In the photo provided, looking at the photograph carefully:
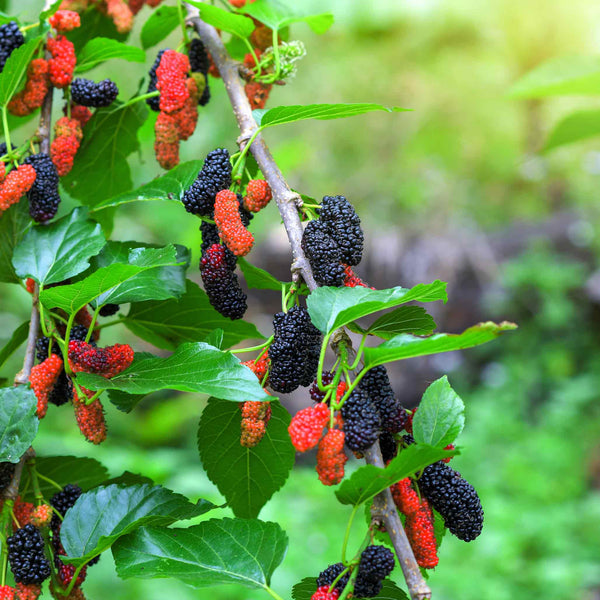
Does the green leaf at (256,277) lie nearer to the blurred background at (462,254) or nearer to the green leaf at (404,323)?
the green leaf at (404,323)

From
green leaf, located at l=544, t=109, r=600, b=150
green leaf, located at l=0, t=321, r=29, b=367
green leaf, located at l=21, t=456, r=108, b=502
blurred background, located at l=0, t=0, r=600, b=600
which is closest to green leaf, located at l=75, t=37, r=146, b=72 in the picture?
green leaf, located at l=0, t=321, r=29, b=367

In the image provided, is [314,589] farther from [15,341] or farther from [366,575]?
[15,341]

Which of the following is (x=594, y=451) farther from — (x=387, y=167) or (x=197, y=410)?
(x=387, y=167)

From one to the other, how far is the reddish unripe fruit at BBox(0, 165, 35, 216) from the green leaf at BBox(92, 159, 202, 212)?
Result: 6 cm

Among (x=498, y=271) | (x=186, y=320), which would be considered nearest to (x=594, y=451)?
(x=498, y=271)

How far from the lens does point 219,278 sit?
500 mm

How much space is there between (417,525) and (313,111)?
286 millimetres

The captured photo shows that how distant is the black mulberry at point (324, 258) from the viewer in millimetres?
438

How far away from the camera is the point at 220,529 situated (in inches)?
17.9

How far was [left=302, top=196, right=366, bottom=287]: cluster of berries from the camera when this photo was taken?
1.44 ft

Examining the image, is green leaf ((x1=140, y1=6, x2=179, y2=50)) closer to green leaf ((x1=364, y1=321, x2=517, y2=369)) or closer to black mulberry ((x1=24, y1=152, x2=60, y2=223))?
black mulberry ((x1=24, y1=152, x2=60, y2=223))

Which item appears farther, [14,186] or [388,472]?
[14,186]

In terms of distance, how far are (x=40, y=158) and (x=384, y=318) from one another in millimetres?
326

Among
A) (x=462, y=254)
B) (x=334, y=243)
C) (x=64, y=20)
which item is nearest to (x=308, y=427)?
(x=334, y=243)
